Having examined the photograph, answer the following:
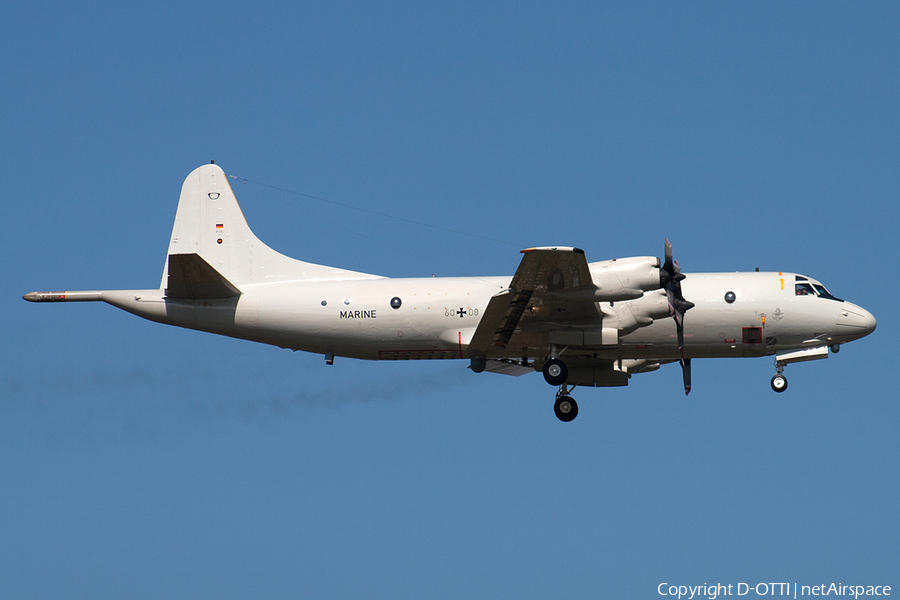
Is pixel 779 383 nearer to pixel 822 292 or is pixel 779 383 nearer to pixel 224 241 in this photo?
pixel 822 292

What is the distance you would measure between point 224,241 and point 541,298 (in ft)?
31.3

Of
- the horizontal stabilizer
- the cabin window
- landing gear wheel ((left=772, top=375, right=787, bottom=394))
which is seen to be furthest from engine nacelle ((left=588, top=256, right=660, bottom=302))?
the horizontal stabilizer

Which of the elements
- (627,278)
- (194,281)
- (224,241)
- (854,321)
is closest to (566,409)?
(627,278)

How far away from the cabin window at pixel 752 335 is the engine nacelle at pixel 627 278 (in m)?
3.89

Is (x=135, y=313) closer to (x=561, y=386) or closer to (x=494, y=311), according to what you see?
(x=494, y=311)

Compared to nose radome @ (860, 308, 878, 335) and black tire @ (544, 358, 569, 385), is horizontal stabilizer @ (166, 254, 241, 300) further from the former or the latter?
nose radome @ (860, 308, 878, 335)

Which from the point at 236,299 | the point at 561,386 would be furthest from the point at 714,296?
the point at 236,299

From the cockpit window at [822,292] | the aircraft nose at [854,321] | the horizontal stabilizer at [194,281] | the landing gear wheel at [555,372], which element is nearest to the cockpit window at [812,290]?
the cockpit window at [822,292]

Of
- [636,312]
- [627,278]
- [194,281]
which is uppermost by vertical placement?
[627,278]

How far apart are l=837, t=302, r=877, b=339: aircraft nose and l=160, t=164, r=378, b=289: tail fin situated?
12660 mm

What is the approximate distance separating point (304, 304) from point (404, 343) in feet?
9.32

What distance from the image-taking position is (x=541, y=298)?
88.5 ft

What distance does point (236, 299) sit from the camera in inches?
1142

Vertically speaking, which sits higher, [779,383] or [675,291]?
[675,291]
